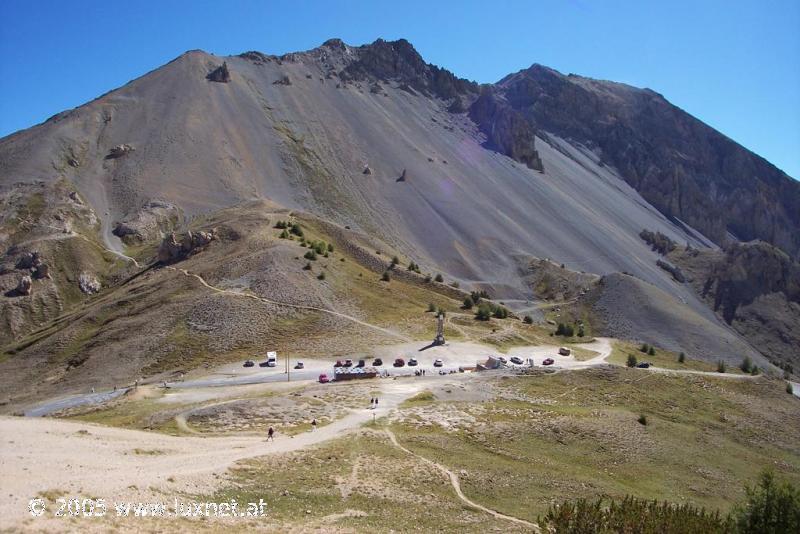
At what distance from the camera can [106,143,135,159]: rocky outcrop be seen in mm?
127688

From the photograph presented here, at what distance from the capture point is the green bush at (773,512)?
21297 mm

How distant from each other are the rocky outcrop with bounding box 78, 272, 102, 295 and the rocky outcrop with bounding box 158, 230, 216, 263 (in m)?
9.24

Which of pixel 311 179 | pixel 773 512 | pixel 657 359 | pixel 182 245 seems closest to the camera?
pixel 773 512

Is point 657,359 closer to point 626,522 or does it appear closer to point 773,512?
point 773,512

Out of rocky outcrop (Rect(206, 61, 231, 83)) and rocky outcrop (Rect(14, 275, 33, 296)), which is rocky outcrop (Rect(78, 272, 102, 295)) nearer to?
rocky outcrop (Rect(14, 275, 33, 296))

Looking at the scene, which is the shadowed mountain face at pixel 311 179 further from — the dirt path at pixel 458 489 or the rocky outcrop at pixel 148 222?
the dirt path at pixel 458 489

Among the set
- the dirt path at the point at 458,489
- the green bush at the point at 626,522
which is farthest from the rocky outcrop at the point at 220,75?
the green bush at the point at 626,522

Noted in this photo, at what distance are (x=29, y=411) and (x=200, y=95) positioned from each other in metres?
129

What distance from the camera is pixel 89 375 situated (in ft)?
187

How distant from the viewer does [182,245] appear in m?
89.5

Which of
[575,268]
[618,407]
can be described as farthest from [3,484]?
[575,268]

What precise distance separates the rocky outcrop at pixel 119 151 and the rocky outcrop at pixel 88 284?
50.8 m

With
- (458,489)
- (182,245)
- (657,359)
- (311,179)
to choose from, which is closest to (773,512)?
(458,489)

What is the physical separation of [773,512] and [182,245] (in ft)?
273
